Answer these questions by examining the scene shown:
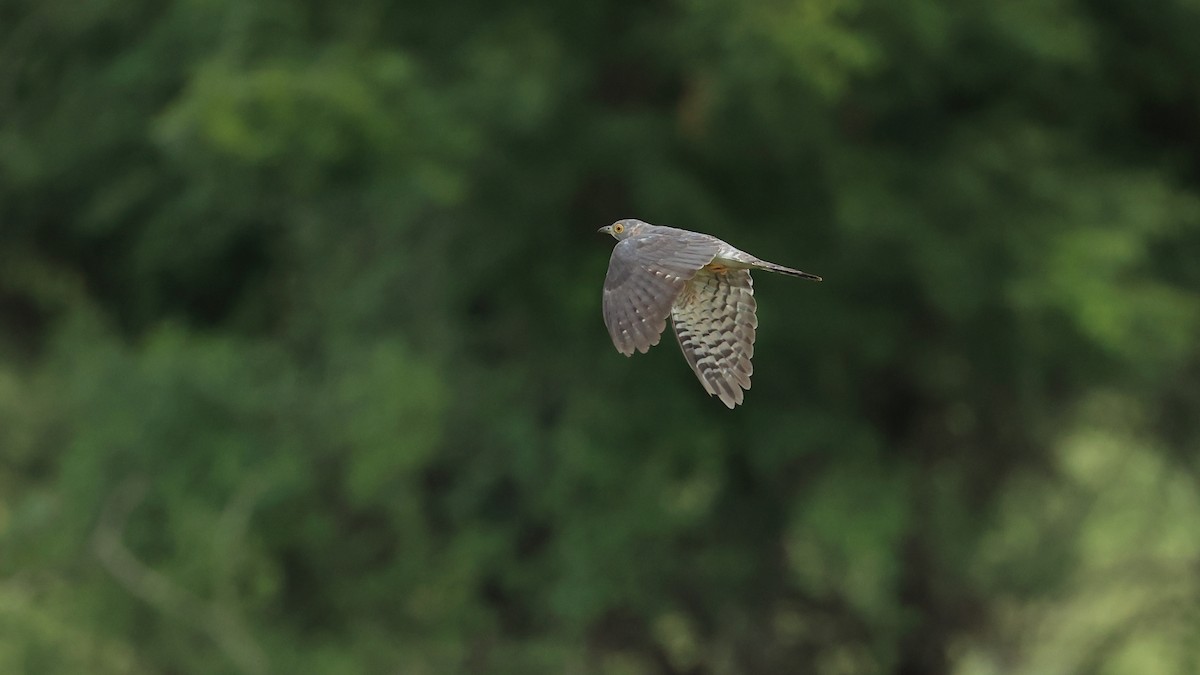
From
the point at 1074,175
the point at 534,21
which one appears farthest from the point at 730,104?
the point at 1074,175

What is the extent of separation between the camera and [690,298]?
513cm

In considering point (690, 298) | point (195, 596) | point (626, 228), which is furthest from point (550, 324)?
point (690, 298)

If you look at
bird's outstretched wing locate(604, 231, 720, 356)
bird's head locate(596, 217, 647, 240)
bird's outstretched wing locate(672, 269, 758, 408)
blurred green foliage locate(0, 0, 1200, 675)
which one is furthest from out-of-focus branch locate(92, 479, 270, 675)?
bird's outstretched wing locate(604, 231, 720, 356)

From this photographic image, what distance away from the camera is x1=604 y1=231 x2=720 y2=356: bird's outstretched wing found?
3986 mm

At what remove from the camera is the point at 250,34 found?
8906 mm

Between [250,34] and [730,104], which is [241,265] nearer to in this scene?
[250,34]

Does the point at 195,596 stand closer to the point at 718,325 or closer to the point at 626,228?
the point at 626,228

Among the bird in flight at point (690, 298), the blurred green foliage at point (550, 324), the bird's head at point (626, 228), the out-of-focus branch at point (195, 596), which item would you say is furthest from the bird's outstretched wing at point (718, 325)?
the out-of-focus branch at point (195, 596)

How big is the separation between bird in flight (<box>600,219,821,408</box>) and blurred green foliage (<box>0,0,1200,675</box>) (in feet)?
10.8

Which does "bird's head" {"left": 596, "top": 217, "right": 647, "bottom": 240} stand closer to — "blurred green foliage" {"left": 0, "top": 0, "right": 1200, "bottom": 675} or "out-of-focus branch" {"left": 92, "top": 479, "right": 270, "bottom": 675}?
"blurred green foliage" {"left": 0, "top": 0, "right": 1200, "bottom": 675}

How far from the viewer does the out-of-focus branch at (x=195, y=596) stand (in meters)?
9.41

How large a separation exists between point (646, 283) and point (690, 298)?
961mm

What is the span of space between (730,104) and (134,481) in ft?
12.1

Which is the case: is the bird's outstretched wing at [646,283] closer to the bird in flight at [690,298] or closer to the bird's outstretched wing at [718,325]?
the bird in flight at [690,298]
